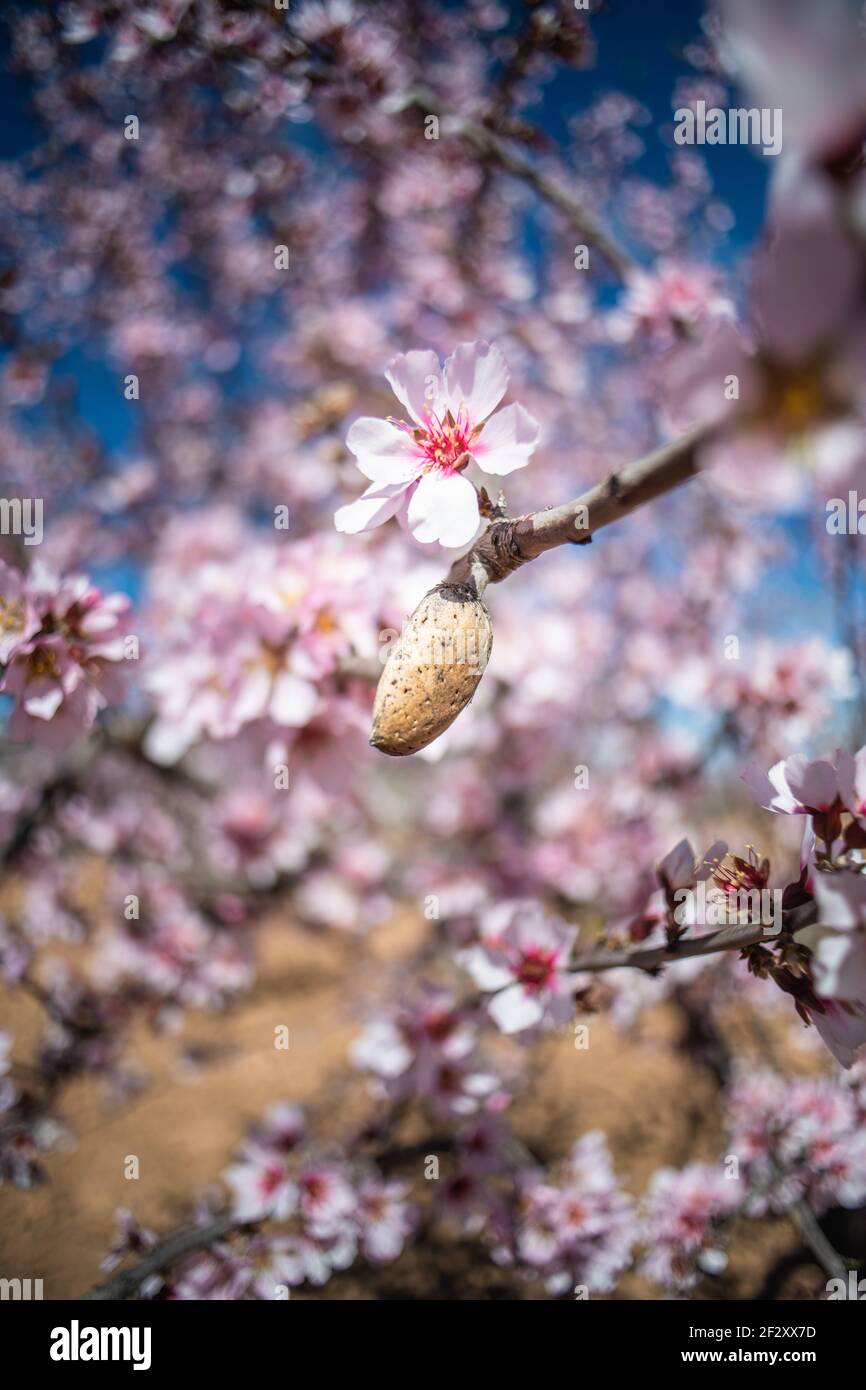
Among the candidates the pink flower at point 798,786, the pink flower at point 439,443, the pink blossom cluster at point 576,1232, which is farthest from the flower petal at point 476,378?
the pink blossom cluster at point 576,1232

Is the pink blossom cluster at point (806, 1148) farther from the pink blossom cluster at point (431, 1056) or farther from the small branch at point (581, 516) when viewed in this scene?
the small branch at point (581, 516)

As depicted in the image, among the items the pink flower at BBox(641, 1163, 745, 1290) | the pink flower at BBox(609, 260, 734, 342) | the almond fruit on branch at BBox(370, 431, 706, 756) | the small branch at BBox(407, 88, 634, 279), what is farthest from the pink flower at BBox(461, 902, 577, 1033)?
the small branch at BBox(407, 88, 634, 279)

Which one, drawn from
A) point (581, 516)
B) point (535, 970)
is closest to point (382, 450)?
point (581, 516)

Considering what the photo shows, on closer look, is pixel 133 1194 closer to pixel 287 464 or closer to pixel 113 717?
pixel 113 717

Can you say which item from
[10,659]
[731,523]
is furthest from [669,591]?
[10,659]

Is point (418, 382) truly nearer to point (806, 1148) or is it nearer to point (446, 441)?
point (446, 441)

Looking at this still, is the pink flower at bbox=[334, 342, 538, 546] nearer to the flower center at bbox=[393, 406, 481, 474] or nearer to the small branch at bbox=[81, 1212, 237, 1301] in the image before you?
the flower center at bbox=[393, 406, 481, 474]
